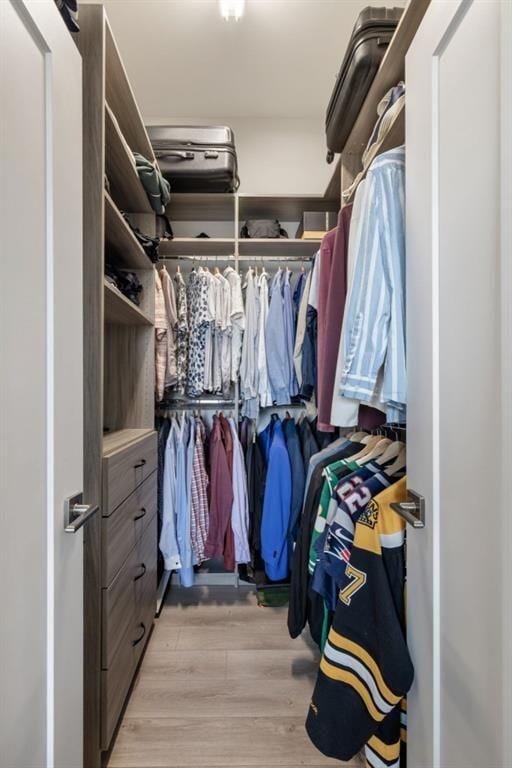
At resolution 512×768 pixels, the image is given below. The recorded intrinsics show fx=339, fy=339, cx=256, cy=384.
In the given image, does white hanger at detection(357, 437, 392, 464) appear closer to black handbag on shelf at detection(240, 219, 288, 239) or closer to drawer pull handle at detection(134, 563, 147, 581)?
drawer pull handle at detection(134, 563, 147, 581)

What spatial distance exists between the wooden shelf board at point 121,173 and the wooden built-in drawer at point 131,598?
151 cm

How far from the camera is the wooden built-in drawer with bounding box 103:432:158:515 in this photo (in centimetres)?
104

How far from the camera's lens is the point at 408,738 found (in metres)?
0.78

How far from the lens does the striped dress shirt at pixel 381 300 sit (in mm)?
831

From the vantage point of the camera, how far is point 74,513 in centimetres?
73

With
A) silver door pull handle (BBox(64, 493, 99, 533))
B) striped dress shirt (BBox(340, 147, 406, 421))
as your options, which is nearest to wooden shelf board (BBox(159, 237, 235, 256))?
striped dress shirt (BBox(340, 147, 406, 421))

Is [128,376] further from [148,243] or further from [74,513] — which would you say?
[74,513]

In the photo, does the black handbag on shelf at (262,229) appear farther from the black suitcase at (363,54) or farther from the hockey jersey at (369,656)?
the hockey jersey at (369,656)

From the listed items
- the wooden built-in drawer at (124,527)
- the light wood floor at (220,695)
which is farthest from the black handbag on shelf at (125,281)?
the light wood floor at (220,695)

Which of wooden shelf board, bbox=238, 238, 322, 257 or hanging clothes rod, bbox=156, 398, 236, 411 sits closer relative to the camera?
wooden shelf board, bbox=238, 238, 322, 257

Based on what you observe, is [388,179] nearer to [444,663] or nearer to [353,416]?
[353,416]

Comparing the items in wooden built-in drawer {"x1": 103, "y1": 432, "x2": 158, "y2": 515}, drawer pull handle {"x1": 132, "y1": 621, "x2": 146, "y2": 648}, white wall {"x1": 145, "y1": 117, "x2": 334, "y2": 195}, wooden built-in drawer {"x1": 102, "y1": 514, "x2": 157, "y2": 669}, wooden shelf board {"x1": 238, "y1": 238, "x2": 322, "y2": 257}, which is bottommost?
drawer pull handle {"x1": 132, "y1": 621, "x2": 146, "y2": 648}

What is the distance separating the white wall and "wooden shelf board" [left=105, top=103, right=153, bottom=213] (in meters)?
0.83

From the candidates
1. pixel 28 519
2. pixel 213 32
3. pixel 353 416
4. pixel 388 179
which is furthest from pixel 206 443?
pixel 213 32
